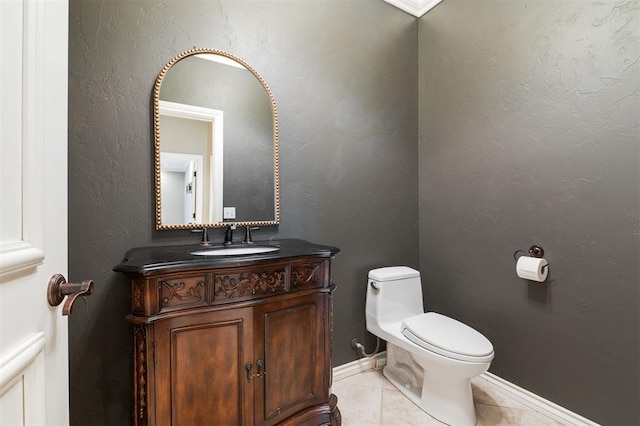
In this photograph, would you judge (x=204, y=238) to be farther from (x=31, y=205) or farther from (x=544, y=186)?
(x=544, y=186)

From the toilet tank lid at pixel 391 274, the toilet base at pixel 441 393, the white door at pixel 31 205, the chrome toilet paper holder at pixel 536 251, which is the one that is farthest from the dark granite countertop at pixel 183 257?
the chrome toilet paper holder at pixel 536 251

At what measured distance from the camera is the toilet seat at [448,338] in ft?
4.78

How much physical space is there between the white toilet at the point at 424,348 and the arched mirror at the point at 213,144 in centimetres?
93

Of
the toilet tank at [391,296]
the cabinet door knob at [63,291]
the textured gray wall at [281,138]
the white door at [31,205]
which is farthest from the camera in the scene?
the toilet tank at [391,296]

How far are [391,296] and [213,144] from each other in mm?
1463

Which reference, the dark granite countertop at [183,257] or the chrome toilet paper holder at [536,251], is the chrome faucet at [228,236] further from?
the chrome toilet paper holder at [536,251]

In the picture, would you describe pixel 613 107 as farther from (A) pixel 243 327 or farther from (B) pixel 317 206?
(A) pixel 243 327

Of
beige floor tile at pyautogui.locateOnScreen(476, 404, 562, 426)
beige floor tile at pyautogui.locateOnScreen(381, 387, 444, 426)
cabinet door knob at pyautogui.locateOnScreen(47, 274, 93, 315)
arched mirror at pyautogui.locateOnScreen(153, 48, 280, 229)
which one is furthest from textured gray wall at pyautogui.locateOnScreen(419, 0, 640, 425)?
cabinet door knob at pyautogui.locateOnScreen(47, 274, 93, 315)

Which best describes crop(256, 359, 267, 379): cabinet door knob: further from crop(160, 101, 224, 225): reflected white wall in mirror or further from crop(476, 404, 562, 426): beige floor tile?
crop(476, 404, 562, 426): beige floor tile

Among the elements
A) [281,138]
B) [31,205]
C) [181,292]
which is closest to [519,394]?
[181,292]

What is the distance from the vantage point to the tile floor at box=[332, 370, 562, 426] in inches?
63.3

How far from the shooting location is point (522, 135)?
1741 millimetres

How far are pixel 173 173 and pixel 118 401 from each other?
1.12 m

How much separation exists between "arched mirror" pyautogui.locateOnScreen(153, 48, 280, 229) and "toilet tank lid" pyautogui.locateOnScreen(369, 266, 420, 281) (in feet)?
2.54
